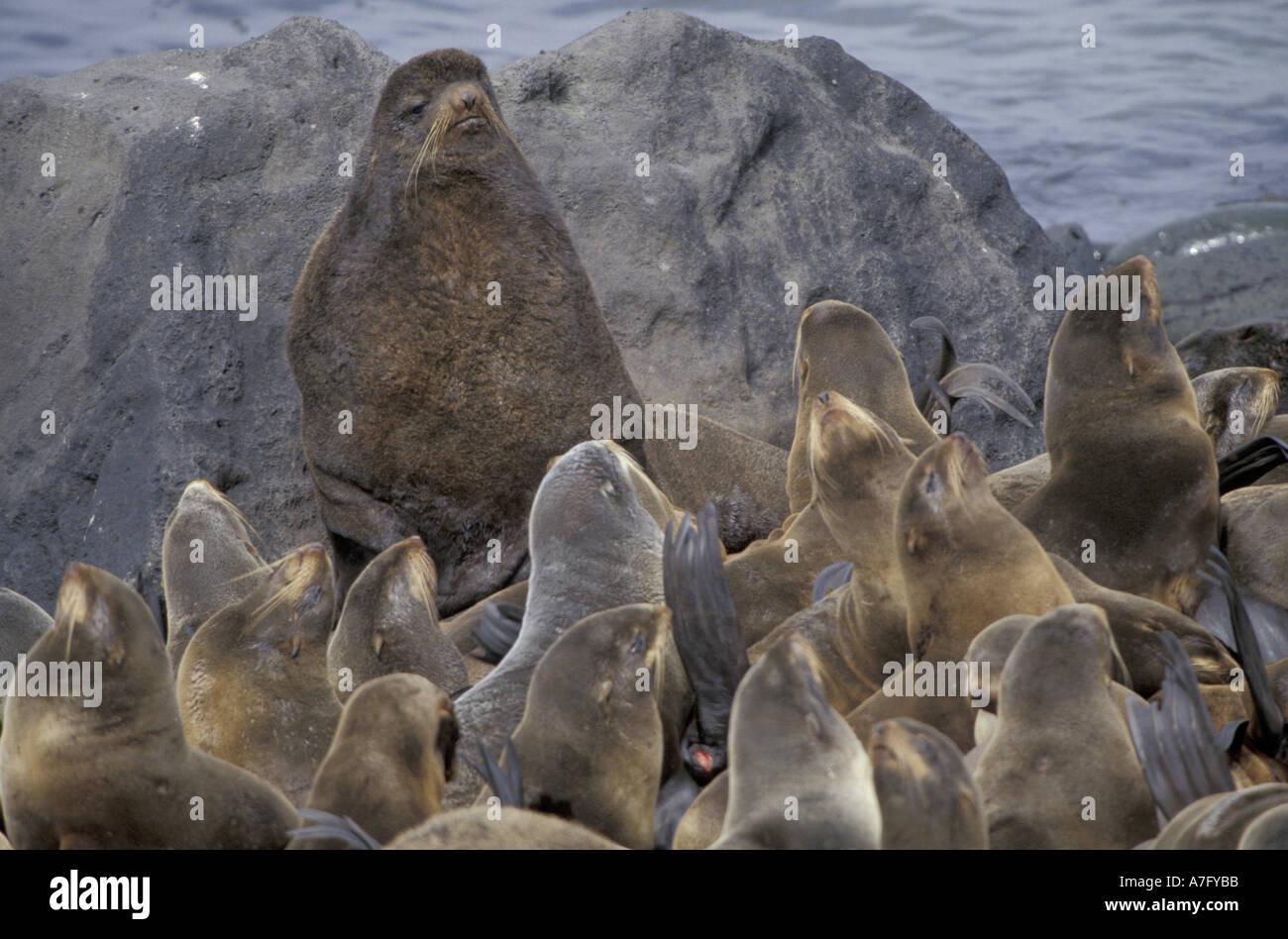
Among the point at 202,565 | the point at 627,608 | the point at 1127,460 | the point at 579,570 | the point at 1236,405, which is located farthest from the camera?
the point at 1236,405

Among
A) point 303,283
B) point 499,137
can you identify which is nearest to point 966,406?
point 499,137

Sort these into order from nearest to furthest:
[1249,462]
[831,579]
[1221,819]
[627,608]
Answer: [1221,819] < [627,608] < [831,579] < [1249,462]

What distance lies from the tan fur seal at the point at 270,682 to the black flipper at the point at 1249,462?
123 inches

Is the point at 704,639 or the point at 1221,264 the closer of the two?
the point at 704,639

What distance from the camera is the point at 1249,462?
16.3 ft

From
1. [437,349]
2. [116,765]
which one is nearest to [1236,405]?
[437,349]

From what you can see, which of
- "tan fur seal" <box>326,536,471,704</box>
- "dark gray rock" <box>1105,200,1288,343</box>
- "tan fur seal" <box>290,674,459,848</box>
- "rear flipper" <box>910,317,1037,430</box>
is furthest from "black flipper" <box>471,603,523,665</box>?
"dark gray rock" <box>1105,200,1288,343</box>

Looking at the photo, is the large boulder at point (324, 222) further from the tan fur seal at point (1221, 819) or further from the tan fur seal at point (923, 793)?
the tan fur seal at point (1221, 819)

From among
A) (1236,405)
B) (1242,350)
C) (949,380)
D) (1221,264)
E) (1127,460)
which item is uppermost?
(1221,264)

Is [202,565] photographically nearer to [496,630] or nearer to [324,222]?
[496,630]

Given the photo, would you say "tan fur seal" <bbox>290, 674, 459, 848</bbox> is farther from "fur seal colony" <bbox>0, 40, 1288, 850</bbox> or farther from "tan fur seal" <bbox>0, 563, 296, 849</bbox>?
"tan fur seal" <bbox>0, 563, 296, 849</bbox>

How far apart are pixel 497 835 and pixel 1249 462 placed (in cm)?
364

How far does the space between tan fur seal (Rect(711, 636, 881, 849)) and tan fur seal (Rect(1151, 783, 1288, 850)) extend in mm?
530
